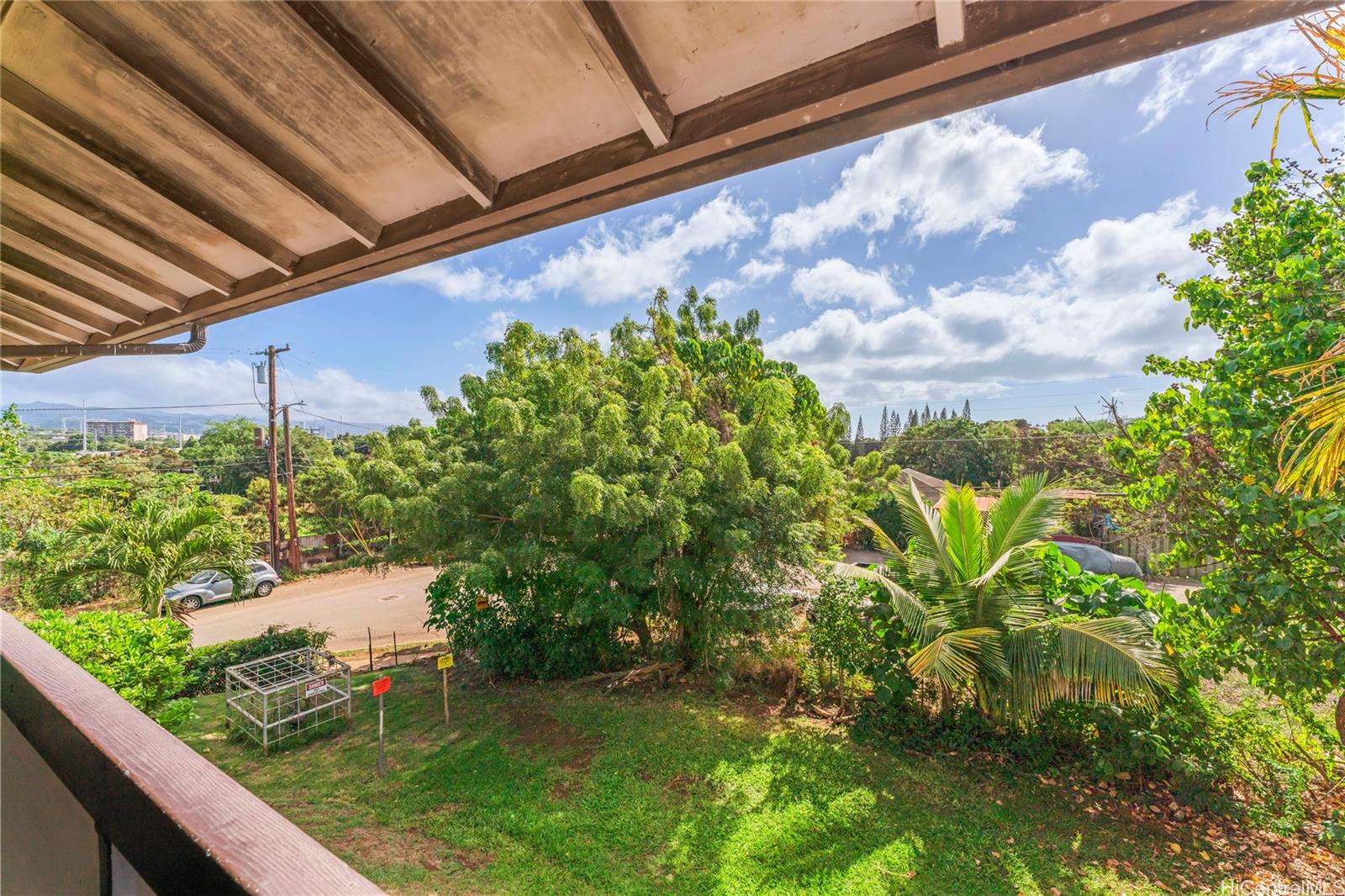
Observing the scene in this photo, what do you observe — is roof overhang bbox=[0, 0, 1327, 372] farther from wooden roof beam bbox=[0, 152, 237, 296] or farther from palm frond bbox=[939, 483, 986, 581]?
palm frond bbox=[939, 483, 986, 581]

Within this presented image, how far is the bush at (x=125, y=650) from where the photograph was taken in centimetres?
Answer: 369

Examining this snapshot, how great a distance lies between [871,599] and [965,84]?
5668mm

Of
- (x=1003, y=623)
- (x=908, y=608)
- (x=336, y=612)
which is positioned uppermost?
(x=908, y=608)

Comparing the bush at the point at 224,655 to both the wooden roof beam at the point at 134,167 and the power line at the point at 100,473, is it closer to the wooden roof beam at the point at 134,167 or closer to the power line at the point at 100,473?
the power line at the point at 100,473

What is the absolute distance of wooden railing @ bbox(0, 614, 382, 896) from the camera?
0.45 m

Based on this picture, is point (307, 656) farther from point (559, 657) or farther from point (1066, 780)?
point (1066, 780)

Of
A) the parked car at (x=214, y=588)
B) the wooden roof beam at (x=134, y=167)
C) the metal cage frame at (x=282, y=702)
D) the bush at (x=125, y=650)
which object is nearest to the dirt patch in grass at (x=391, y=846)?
the bush at (x=125, y=650)

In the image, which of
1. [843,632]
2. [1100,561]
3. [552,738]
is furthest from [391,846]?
[1100,561]

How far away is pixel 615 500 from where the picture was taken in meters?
5.27

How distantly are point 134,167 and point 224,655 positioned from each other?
8.79 m

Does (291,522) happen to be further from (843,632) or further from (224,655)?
(843,632)

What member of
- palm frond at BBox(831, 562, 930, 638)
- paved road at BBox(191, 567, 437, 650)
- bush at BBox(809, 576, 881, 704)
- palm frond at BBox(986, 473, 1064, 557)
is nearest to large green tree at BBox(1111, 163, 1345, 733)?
palm frond at BBox(986, 473, 1064, 557)

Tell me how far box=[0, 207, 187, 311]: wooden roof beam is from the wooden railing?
188cm

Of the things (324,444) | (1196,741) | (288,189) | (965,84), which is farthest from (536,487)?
(324,444)
